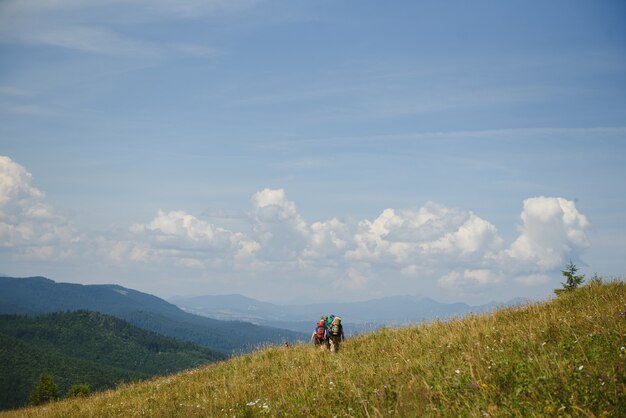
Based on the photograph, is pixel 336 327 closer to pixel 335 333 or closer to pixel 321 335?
pixel 335 333

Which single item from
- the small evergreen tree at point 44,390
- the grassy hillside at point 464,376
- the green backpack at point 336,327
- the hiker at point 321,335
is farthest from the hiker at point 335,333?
the small evergreen tree at point 44,390

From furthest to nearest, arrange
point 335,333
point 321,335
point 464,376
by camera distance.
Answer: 1. point 321,335
2. point 335,333
3. point 464,376

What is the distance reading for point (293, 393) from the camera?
9.30 metres

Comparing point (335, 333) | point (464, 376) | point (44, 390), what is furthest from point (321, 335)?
point (44, 390)

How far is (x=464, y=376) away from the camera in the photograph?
724cm

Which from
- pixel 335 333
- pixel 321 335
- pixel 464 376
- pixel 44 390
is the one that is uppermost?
pixel 464 376

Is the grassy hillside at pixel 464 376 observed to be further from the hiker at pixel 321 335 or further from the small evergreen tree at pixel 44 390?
the small evergreen tree at pixel 44 390

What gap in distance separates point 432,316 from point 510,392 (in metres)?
9.92

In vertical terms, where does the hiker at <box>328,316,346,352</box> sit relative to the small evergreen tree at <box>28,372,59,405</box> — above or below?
above

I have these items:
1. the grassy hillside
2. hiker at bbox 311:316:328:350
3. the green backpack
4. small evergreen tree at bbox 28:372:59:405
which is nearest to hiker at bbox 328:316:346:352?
the green backpack

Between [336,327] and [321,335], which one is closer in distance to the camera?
[336,327]

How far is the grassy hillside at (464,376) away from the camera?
582 cm

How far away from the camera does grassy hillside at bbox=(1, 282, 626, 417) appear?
582 centimetres

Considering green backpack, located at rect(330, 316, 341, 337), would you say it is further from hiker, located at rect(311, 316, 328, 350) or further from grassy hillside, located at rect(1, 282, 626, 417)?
grassy hillside, located at rect(1, 282, 626, 417)
